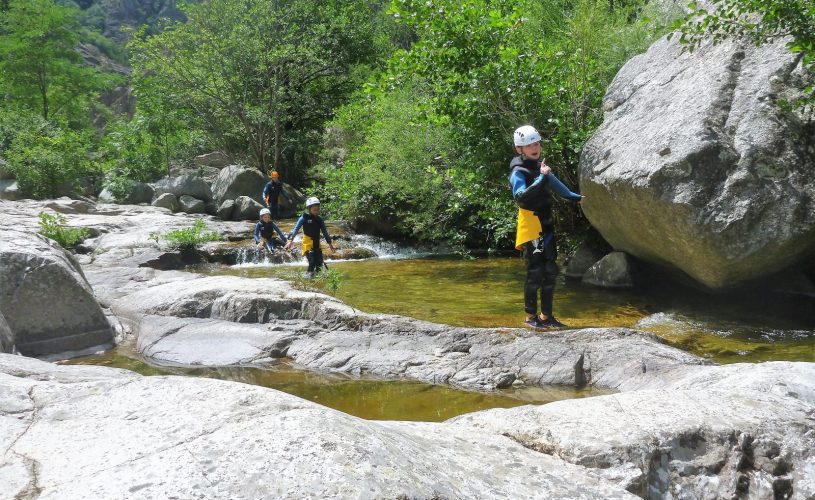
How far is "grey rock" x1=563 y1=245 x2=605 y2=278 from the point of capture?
10.9m

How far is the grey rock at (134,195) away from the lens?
2403 cm

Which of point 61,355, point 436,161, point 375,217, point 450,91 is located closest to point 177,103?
point 375,217

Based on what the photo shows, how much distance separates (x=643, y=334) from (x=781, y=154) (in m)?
3.01

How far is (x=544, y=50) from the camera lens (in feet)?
34.9

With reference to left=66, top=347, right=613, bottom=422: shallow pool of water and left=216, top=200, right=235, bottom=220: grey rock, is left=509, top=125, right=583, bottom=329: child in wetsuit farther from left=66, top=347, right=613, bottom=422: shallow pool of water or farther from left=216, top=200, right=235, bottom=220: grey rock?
left=216, top=200, right=235, bottom=220: grey rock

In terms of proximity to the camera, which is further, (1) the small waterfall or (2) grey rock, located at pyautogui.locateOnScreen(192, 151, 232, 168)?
(2) grey rock, located at pyautogui.locateOnScreen(192, 151, 232, 168)

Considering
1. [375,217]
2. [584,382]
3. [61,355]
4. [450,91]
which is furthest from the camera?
[375,217]

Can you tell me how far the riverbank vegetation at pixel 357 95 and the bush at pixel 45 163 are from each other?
64mm

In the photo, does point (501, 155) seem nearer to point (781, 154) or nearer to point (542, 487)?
point (781, 154)

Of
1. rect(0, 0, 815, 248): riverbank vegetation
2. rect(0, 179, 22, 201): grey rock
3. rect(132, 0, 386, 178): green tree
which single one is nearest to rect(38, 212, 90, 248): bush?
rect(0, 0, 815, 248): riverbank vegetation

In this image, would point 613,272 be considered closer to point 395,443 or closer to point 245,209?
point 395,443

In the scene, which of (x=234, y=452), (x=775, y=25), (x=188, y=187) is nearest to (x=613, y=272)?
(x=775, y=25)

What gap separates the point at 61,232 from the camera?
529 inches

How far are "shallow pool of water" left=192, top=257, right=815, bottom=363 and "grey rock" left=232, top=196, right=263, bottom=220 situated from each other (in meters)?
10.4
